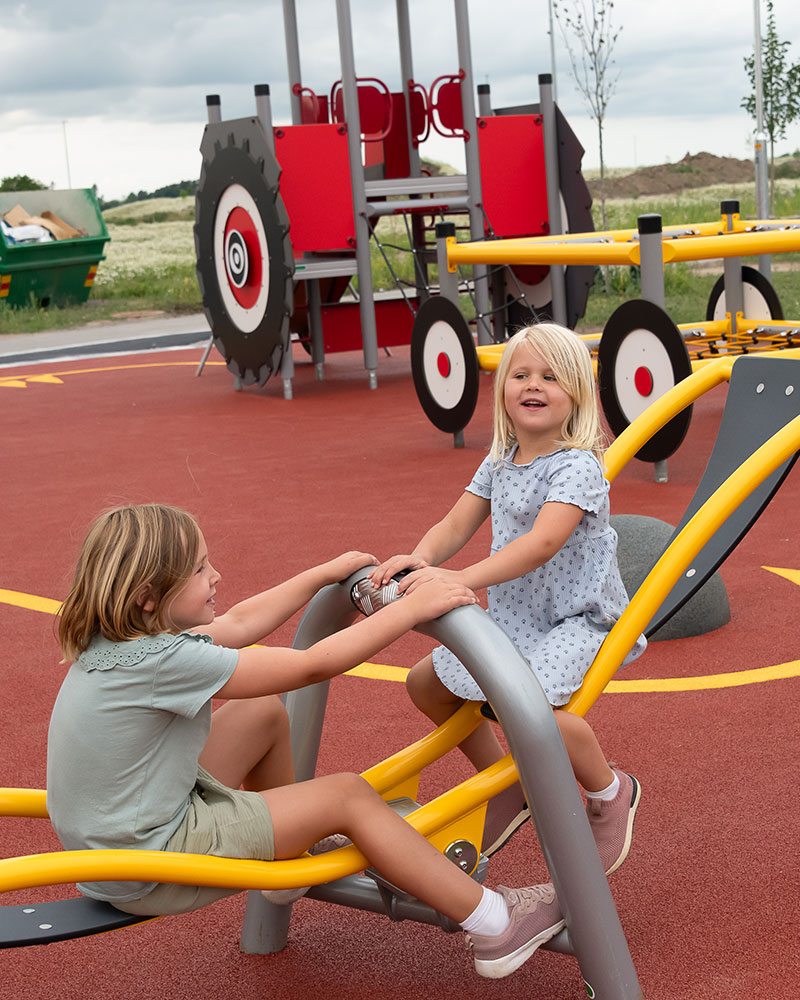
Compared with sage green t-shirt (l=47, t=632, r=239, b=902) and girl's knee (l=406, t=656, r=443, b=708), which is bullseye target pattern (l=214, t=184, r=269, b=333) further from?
sage green t-shirt (l=47, t=632, r=239, b=902)

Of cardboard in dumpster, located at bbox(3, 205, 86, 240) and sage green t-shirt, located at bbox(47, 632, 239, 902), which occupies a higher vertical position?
cardboard in dumpster, located at bbox(3, 205, 86, 240)

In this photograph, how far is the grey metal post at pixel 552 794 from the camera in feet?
6.76

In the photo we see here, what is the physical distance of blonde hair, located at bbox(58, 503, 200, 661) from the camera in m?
2.04

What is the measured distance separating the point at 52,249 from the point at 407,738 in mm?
15196

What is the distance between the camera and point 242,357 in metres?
10.2

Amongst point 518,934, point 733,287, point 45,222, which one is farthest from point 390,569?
point 45,222

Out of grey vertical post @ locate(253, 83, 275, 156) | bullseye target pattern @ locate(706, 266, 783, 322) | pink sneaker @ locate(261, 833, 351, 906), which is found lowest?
pink sneaker @ locate(261, 833, 351, 906)

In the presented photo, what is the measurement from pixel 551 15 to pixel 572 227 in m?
14.1

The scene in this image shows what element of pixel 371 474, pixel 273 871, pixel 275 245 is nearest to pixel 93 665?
pixel 273 871

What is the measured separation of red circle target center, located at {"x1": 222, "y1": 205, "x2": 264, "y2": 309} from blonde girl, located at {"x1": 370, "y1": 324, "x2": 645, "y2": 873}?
7.31m

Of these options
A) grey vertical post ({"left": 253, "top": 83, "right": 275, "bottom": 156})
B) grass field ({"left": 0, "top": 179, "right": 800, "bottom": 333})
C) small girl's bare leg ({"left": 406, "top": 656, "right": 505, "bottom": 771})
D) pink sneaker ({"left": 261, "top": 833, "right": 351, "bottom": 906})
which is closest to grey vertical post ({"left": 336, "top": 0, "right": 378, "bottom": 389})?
grey vertical post ({"left": 253, "top": 83, "right": 275, "bottom": 156})

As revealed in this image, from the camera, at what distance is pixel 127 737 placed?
6.60ft

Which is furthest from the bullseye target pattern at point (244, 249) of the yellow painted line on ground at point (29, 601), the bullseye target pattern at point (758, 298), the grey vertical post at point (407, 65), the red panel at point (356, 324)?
the yellow painted line on ground at point (29, 601)

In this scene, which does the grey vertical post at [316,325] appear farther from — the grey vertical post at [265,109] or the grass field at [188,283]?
the grass field at [188,283]
